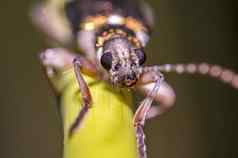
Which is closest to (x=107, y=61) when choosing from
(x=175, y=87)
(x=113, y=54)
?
(x=113, y=54)

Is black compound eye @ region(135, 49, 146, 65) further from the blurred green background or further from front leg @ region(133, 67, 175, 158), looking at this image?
the blurred green background

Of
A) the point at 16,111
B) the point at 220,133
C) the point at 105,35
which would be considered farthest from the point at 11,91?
the point at 220,133

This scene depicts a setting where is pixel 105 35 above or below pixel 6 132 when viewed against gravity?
above

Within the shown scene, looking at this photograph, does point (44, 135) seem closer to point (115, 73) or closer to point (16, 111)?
point (16, 111)

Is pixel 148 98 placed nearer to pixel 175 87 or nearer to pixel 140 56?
pixel 140 56

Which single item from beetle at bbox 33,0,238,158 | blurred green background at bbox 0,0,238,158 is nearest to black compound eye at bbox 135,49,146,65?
beetle at bbox 33,0,238,158

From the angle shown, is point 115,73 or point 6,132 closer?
point 115,73
